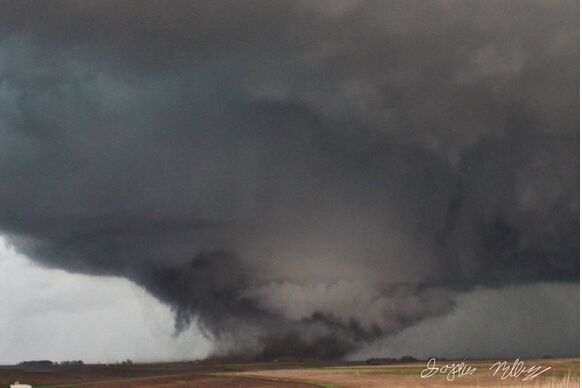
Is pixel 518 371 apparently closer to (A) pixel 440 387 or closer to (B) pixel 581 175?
(B) pixel 581 175

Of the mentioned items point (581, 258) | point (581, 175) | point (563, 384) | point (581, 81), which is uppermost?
point (581, 81)

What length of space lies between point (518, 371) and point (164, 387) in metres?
60.9

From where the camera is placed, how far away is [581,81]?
39312 mm

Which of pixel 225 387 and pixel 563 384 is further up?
pixel 563 384

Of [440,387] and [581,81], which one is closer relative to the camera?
[581,81]

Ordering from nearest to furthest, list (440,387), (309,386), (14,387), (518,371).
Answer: (518,371) → (14,387) → (440,387) → (309,386)

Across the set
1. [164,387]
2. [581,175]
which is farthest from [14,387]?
[581,175]

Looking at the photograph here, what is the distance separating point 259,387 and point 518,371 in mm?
53966

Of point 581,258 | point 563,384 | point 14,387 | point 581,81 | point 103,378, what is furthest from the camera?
point 103,378

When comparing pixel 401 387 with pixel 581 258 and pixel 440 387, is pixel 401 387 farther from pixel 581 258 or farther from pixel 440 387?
pixel 581 258

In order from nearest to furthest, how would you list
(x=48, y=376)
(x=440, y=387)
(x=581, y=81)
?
(x=581, y=81), (x=440, y=387), (x=48, y=376)

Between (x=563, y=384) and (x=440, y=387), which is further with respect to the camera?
(x=440, y=387)

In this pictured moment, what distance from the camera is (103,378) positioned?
141250 millimetres

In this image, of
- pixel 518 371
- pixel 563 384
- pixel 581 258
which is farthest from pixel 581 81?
pixel 518 371
